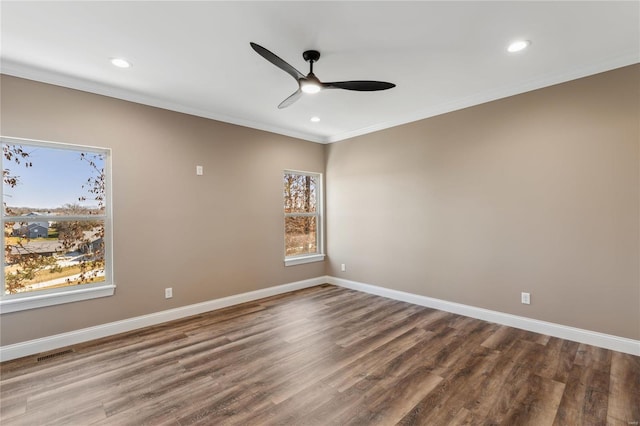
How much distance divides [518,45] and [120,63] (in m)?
3.54

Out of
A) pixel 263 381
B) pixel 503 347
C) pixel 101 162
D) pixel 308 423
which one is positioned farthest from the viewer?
pixel 101 162

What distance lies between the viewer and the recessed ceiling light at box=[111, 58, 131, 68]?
2680mm

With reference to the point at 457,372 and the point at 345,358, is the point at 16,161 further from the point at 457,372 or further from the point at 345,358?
the point at 457,372

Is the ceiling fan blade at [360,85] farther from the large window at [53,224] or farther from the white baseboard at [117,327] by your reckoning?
the white baseboard at [117,327]

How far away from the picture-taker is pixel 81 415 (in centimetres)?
199

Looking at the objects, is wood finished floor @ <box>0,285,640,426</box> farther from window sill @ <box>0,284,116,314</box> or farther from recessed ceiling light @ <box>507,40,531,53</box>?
recessed ceiling light @ <box>507,40,531,53</box>

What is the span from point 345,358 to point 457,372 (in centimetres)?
95

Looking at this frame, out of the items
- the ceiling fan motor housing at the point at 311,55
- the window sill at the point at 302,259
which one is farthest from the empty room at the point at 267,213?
the window sill at the point at 302,259

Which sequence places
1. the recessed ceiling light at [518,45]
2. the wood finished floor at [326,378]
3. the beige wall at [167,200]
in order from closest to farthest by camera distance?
the wood finished floor at [326,378] < the recessed ceiling light at [518,45] < the beige wall at [167,200]

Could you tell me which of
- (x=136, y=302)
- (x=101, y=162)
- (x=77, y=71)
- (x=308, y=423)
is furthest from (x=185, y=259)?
(x=308, y=423)

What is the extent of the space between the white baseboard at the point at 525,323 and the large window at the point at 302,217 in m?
1.31

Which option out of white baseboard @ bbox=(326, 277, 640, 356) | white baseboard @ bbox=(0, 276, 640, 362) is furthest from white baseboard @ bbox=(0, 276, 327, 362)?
white baseboard @ bbox=(326, 277, 640, 356)

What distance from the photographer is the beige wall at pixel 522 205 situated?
9.14ft

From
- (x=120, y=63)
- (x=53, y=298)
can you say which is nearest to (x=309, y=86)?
(x=120, y=63)
